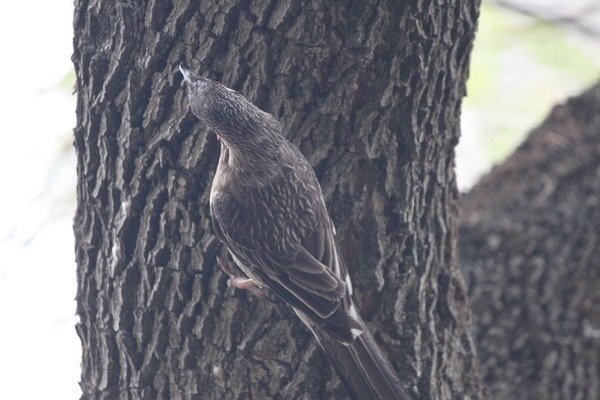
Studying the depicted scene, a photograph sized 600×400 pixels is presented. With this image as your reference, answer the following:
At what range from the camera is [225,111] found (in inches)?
111

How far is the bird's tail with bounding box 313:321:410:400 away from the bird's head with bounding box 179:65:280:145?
873mm

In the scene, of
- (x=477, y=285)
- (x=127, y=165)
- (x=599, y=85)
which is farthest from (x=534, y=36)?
(x=127, y=165)

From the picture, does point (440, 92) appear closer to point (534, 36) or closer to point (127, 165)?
point (127, 165)

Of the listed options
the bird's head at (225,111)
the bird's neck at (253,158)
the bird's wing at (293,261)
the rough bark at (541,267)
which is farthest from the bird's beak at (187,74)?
the rough bark at (541,267)

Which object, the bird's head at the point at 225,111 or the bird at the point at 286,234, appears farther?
the bird at the point at 286,234

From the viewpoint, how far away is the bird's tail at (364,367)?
10.1ft

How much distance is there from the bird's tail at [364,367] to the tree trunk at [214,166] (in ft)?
0.22

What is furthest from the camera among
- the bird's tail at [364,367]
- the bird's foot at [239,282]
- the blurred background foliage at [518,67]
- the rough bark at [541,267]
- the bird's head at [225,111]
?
the blurred background foliage at [518,67]

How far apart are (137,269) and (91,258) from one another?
263 mm

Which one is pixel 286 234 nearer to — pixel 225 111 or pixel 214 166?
pixel 214 166

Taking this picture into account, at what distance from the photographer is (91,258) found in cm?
316

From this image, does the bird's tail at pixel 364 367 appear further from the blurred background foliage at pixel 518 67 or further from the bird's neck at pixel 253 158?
the blurred background foliage at pixel 518 67

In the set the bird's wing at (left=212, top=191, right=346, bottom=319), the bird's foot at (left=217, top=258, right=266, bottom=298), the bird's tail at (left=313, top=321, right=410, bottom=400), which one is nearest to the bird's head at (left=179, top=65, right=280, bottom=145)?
the bird's wing at (left=212, top=191, right=346, bottom=319)

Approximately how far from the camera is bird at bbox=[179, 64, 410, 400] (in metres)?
2.99
